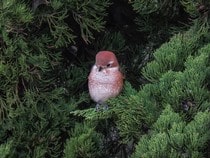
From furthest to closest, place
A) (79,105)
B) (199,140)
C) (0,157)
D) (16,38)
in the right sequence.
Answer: (79,105) → (16,38) → (0,157) → (199,140)

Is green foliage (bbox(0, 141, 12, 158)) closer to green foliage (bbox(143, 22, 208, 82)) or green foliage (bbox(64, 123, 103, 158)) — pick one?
green foliage (bbox(64, 123, 103, 158))

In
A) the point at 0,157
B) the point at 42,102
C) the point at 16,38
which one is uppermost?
the point at 16,38

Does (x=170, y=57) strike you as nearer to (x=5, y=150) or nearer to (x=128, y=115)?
(x=128, y=115)

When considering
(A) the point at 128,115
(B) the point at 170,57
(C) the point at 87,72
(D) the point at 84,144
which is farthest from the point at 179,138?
(C) the point at 87,72

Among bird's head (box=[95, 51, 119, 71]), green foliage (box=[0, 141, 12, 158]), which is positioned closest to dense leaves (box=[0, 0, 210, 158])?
green foliage (box=[0, 141, 12, 158])

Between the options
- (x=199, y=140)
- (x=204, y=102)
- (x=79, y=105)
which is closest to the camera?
(x=199, y=140)

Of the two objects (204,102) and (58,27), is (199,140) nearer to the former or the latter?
(204,102)

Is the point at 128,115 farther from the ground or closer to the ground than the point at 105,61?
closer to the ground

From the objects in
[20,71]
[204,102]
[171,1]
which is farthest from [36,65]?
[204,102]
